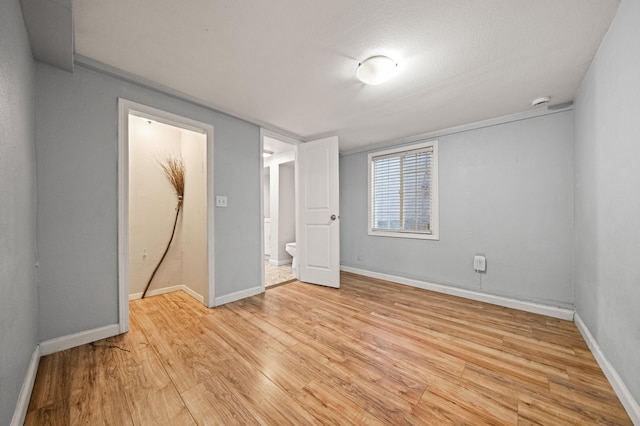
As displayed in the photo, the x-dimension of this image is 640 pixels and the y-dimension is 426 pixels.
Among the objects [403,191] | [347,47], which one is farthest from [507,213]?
[347,47]

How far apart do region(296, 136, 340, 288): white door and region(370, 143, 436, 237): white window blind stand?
3.20 feet

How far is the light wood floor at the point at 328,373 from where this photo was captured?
1.20 m

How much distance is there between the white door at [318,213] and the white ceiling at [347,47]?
95 centimetres

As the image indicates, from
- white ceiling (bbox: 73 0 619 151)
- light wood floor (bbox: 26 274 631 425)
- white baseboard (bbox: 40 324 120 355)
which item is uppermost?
white ceiling (bbox: 73 0 619 151)

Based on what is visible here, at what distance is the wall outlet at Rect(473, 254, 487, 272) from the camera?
9.30 feet

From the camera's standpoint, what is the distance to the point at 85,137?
1.84 m

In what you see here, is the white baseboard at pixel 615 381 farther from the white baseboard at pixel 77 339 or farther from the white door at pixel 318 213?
the white baseboard at pixel 77 339

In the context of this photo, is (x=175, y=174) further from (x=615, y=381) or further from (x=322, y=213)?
(x=615, y=381)

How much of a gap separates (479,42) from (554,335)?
8.16 feet

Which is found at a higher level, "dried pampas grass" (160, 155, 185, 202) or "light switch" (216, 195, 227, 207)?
"dried pampas grass" (160, 155, 185, 202)

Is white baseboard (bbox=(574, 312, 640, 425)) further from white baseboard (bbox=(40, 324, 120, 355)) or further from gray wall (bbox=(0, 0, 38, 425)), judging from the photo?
white baseboard (bbox=(40, 324, 120, 355))

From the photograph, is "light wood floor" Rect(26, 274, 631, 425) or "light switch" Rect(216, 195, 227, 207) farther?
"light switch" Rect(216, 195, 227, 207)

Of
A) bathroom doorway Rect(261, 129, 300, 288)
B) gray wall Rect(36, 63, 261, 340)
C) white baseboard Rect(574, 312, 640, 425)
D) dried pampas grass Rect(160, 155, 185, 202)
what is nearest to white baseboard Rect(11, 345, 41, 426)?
gray wall Rect(36, 63, 261, 340)

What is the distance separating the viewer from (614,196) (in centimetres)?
145
